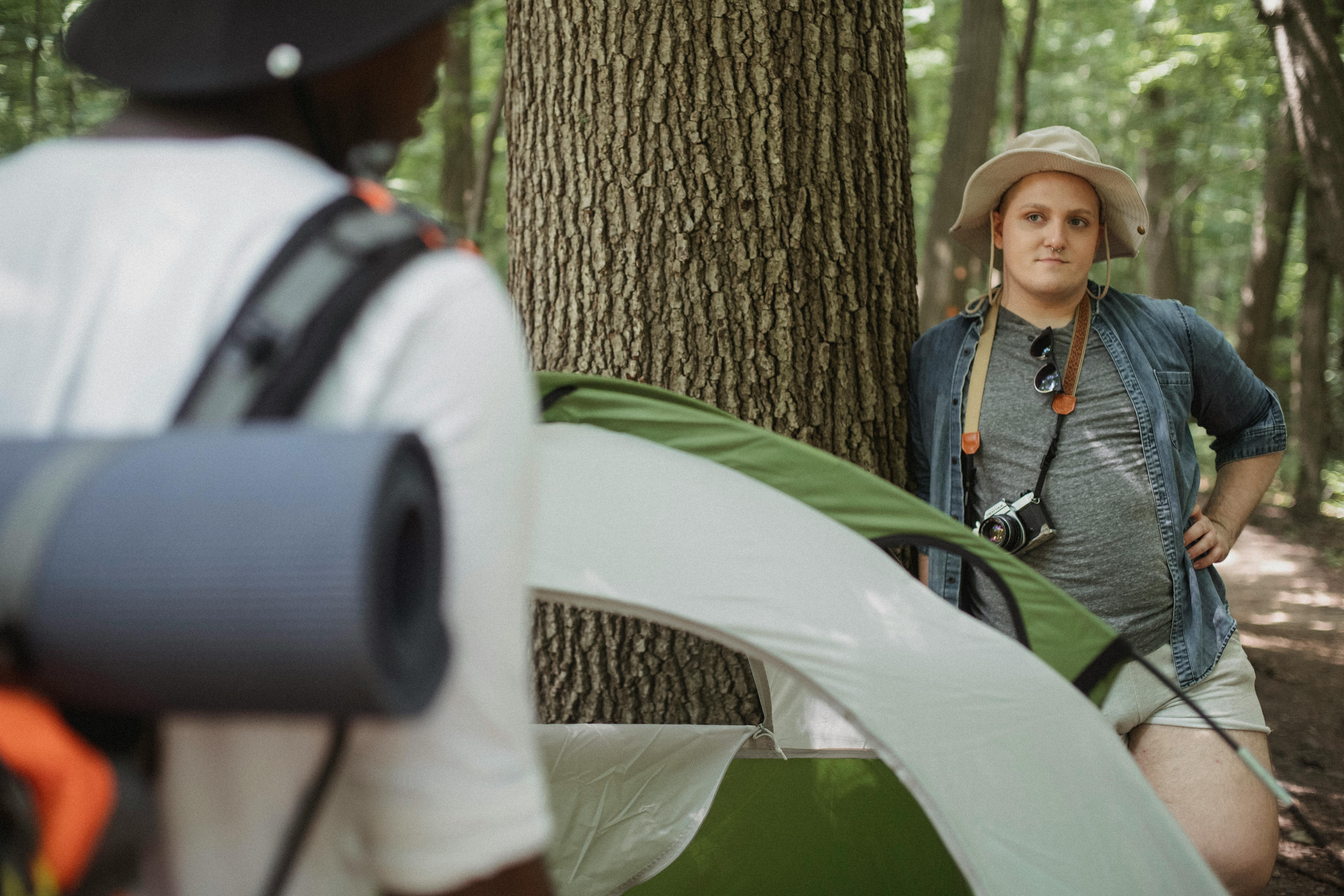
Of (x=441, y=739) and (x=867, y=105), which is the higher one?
(x=867, y=105)

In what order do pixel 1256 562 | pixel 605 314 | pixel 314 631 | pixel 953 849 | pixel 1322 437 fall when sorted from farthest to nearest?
pixel 1322 437, pixel 1256 562, pixel 605 314, pixel 953 849, pixel 314 631

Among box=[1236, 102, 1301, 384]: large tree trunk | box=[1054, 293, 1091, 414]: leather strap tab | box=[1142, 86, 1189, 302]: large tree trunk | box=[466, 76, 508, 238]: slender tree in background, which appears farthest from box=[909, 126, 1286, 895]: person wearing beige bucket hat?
box=[1142, 86, 1189, 302]: large tree trunk

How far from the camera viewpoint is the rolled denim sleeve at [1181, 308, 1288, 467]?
2.63m

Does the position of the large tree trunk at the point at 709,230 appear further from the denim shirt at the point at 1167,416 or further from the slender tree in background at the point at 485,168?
the slender tree in background at the point at 485,168

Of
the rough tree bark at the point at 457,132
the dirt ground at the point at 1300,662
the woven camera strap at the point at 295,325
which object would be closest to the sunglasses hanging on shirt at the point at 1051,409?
the dirt ground at the point at 1300,662

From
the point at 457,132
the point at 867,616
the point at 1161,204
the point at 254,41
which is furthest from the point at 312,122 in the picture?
A: the point at 1161,204

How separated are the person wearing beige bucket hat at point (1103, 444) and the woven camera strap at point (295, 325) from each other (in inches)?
72.7

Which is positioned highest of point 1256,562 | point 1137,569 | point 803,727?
point 1137,569

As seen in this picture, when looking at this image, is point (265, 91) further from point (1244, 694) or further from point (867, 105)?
point (1244, 694)

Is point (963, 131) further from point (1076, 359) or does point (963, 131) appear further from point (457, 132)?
point (1076, 359)

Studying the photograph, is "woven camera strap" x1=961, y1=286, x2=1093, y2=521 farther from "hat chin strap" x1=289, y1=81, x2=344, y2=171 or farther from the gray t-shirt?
"hat chin strap" x1=289, y1=81, x2=344, y2=171

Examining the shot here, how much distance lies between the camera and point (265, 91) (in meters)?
1.04

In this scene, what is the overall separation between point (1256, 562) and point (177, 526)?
10723 millimetres

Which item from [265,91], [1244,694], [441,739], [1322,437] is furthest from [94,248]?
[1322,437]
